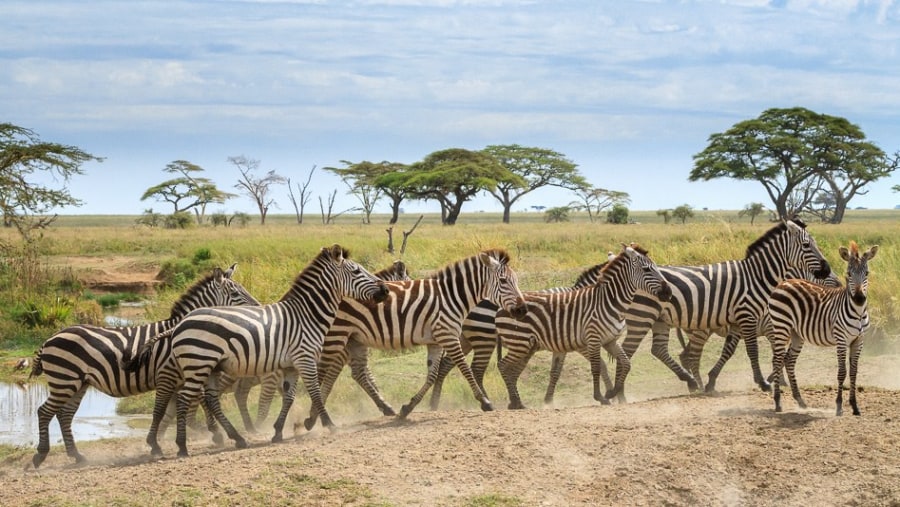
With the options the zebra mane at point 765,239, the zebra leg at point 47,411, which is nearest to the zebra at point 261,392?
the zebra leg at point 47,411

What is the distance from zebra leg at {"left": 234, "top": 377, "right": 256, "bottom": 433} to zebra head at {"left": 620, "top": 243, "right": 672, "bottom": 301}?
3.93m

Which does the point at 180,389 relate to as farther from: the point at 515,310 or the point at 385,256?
the point at 385,256

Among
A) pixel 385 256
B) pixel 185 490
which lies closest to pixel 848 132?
pixel 385 256

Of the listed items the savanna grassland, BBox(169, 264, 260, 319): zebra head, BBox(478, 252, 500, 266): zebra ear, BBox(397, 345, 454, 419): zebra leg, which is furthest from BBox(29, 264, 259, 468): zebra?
BBox(478, 252, 500, 266): zebra ear

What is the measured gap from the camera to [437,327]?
988cm

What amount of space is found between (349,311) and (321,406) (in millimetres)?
1097

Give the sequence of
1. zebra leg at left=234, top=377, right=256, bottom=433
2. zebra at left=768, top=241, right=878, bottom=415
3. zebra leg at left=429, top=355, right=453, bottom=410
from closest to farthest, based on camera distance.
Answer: zebra at left=768, top=241, right=878, bottom=415 → zebra leg at left=234, top=377, right=256, bottom=433 → zebra leg at left=429, top=355, right=453, bottom=410

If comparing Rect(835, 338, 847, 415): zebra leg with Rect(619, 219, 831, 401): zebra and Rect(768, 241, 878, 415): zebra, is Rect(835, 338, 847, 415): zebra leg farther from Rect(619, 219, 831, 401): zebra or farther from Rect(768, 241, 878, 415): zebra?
Rect(619, 219, 831, 401): zebra

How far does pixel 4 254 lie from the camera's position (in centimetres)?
2181

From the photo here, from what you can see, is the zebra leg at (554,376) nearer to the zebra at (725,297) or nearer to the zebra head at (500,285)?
the zebra at (725,297)

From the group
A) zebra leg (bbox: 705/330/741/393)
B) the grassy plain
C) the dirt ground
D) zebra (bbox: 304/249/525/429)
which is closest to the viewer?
the dirt ground

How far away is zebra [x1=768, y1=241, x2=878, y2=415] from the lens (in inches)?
332

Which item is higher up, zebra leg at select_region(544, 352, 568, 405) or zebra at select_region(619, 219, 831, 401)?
zebra at select_region(619, 219, 831, 401)

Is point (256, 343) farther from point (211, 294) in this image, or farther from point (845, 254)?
point (845, 254)
